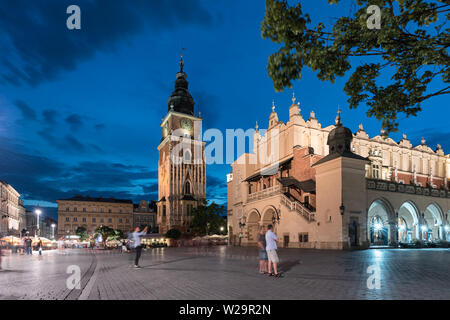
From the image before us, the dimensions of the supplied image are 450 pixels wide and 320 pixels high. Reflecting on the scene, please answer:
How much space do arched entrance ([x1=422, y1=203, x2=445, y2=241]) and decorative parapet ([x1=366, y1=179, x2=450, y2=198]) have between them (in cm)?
151

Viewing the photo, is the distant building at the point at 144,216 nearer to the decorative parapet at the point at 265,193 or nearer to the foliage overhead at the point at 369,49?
the decorative parapet at the point at 265,193

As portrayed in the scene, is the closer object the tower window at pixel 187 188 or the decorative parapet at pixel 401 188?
the decorative parapet at pixel 401 188

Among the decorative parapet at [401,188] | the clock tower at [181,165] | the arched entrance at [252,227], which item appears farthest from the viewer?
the clock tower at [181,165]

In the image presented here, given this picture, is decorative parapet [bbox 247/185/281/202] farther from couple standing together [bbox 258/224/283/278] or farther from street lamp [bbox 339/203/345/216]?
couple standing together [bbox 258/224/283/278]

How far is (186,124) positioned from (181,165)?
15152 mm

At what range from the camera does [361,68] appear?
9.50 meters

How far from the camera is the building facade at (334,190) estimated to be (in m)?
25.4

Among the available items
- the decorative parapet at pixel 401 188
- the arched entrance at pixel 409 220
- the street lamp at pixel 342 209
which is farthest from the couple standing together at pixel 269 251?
the arched entrance at pixel 409 220

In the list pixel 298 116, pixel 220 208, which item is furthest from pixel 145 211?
pixel 298 116

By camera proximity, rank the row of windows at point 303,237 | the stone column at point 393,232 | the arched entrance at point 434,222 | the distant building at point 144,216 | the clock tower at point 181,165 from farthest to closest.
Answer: the distant building at point 144,216 < the clock tower at point 181,165 < the arched entrance at point 434,222 < the stone column at point 393,232 < the row of windows at point 303,237

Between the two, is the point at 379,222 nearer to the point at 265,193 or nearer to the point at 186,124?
the point at 265,193

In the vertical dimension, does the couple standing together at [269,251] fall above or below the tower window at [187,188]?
below

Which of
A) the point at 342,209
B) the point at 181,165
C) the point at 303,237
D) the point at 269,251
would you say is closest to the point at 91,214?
the point at 181,165

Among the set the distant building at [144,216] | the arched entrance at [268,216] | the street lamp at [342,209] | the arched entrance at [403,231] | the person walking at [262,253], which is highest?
the street lamp at [342,209]
